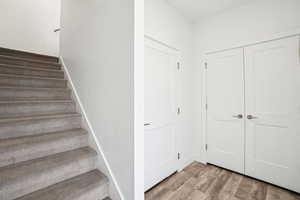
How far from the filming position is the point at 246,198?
5.83 feet

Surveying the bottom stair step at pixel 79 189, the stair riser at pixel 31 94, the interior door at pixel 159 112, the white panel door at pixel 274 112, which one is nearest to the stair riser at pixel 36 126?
the stair riser at pixel 31 94

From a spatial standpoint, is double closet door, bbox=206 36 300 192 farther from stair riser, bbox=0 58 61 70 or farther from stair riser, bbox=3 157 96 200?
stair riser, bbox=0 58 61 70

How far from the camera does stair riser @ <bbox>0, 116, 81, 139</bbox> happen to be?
4.49 ft

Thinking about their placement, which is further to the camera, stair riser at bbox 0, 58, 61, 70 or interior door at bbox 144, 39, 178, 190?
stair riser at bbox 0, 58, 61, 70

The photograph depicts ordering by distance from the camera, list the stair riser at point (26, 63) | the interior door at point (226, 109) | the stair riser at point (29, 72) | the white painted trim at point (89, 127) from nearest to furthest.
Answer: the white painted trim at point (89, 127), the stair riser at point (29, 72), the stair riser at point (26, 63), the interior door at point (226, 109)

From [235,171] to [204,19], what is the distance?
2874mm

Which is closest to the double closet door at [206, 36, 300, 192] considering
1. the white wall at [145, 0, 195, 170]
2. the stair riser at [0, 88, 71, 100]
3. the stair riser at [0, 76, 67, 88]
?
the white wall at [145, 0, 195, 170]

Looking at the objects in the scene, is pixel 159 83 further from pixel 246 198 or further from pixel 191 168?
pixel 246 198

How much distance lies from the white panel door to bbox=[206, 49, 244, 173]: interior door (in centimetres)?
11

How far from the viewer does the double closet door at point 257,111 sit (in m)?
1.94

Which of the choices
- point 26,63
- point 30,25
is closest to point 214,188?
point 26,63

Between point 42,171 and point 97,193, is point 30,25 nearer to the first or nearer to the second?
point 42,171

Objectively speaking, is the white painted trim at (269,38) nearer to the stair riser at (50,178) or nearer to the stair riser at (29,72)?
the stair riser at (50,178)

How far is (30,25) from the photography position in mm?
3533
